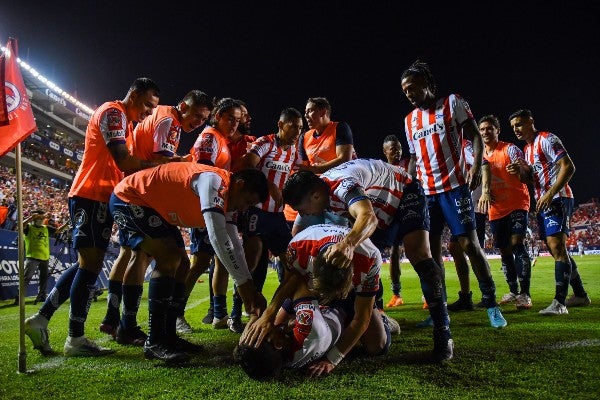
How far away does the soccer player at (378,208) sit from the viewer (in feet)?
8.57

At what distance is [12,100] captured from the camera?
3473 millimetres

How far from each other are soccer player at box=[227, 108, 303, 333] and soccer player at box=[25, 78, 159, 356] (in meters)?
1.39

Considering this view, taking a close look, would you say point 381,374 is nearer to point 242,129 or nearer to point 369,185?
point 369,185

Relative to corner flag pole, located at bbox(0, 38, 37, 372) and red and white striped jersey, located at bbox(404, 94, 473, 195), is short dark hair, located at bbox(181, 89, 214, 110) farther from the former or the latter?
red and white striped jersey, located at bbox(404, 94, 473, 195)

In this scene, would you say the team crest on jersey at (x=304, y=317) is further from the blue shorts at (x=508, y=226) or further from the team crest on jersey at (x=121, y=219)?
the blue shorts at (x=508, y=226)

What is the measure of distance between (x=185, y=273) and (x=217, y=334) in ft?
2.81

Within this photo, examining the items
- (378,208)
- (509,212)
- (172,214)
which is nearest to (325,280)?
(378,208)

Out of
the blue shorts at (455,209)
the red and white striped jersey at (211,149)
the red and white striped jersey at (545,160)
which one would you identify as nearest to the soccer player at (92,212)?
the red and white striped jersey at (211,149)

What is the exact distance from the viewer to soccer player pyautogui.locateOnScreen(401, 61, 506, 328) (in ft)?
13.7

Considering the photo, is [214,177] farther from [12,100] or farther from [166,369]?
[12,100]

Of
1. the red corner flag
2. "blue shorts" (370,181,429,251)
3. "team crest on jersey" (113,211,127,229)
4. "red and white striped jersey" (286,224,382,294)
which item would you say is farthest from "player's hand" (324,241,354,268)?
the red corner flag

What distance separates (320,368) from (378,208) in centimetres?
136

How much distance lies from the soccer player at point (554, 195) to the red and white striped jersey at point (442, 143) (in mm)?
1592

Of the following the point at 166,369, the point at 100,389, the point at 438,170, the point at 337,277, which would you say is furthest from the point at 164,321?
the point at 438,170
